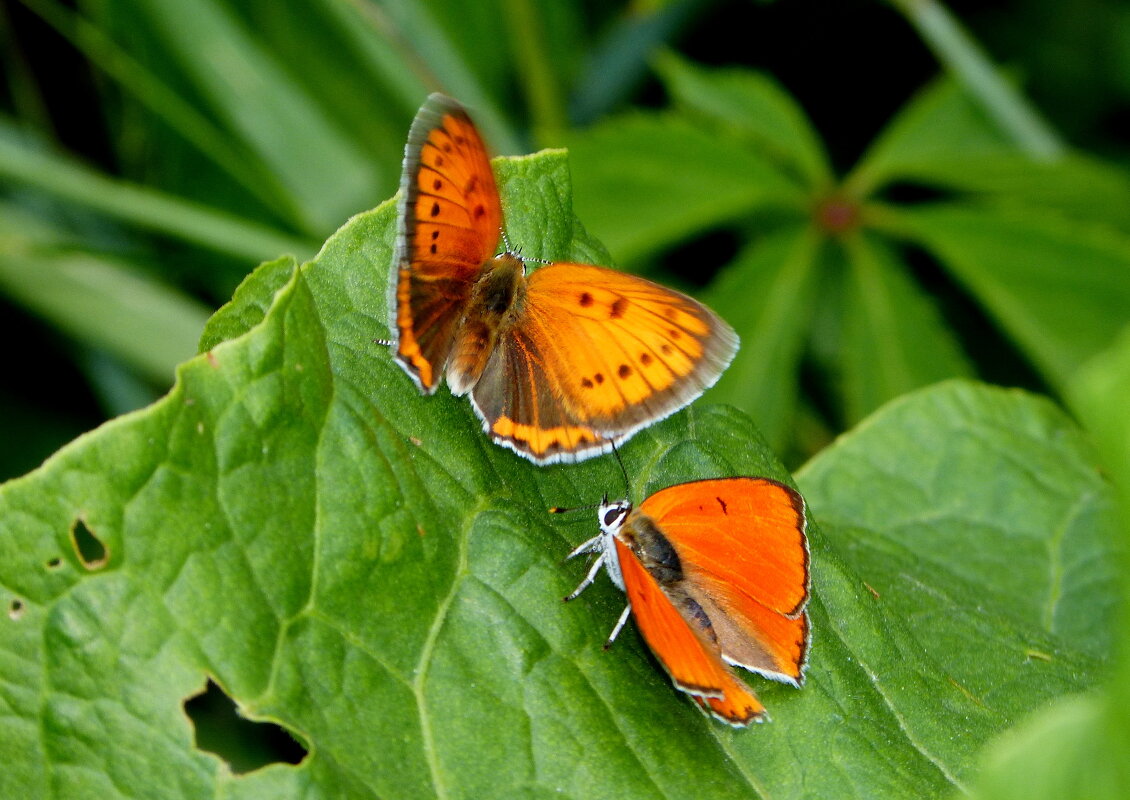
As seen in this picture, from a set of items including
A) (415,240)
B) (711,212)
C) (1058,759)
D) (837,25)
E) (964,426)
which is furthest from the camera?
(837,25)

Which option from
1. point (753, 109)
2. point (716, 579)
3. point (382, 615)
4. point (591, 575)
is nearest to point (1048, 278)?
point (753, 109)

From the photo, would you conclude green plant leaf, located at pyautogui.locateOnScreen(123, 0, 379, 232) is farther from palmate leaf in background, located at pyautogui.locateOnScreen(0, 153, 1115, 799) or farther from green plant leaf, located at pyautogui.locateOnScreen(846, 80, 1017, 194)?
palmate leaf in background, located at pyautogui.locateOnScreen(0, 153, 1115, 799)

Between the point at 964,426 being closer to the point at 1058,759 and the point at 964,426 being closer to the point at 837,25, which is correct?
the point at 1058,759

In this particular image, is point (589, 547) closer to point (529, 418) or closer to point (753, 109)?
point (529, 418)

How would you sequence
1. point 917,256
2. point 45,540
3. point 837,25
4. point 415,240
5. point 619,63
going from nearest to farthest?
point 45,540
point 415,240
point 619,63
point 837,25
point 917,256

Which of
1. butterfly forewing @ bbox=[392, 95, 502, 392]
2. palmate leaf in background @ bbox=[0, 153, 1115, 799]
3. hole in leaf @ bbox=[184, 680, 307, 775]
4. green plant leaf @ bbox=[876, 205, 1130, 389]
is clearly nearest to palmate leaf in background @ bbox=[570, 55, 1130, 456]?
green plant leaf @ bbox=[876, 205, 1130, 389]

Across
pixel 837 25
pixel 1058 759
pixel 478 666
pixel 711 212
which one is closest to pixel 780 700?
pixel 478 666

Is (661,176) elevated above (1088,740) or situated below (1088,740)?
above
